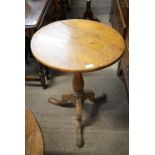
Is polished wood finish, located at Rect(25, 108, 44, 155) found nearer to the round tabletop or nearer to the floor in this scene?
the round tabletop

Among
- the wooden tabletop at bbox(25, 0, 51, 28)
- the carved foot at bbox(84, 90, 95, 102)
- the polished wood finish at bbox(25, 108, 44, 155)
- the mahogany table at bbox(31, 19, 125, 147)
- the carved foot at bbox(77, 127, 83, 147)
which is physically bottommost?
the carved foot at bbox(77, 127, 83, 147)

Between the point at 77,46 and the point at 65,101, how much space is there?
77 centimetres

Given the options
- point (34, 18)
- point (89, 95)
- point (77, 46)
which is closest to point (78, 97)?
point (89, 95)

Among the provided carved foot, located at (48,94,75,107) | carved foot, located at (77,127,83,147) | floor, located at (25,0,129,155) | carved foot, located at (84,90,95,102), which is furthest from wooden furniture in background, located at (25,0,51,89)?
carved foot, located at (77,127,83,147)

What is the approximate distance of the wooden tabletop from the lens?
209cm

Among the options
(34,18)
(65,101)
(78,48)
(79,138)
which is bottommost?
(79,138)


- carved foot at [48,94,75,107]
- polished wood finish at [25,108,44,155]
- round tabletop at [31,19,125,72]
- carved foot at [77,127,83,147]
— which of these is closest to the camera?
Result: polished wood finish at [25,108,44,155]

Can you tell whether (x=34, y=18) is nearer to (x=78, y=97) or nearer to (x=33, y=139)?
(x=78, y=97)

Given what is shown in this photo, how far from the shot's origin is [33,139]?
100cm

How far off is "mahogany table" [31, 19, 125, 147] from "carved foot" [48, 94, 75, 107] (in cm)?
20

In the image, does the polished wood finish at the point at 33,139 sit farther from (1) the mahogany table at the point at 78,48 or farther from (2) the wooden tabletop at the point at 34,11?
(2) the wooden tabletop at the point at 34,11
